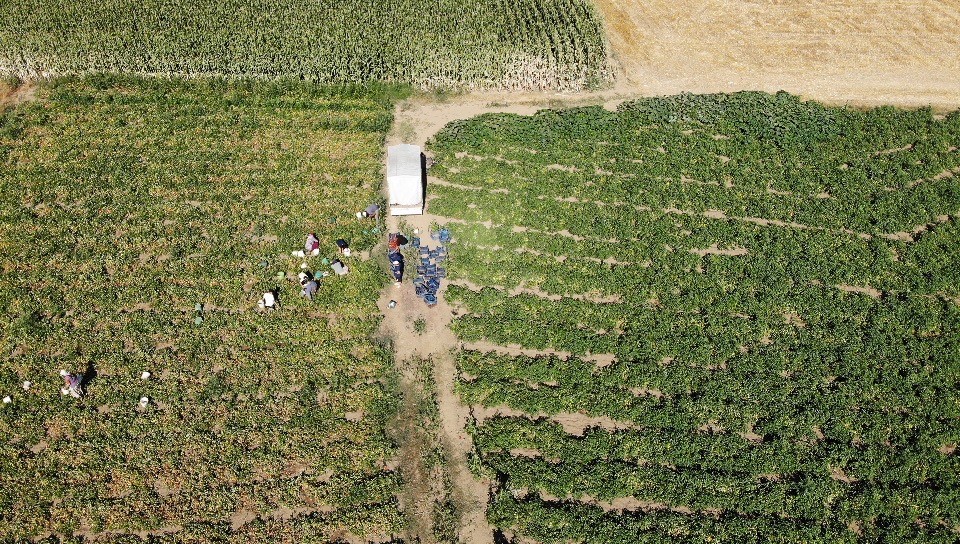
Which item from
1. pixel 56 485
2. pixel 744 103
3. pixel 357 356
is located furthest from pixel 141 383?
pixel 744 103

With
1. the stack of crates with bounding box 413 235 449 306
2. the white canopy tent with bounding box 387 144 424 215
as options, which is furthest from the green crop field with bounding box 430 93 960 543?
the white canopy tent with bounding box 387 144 424 215

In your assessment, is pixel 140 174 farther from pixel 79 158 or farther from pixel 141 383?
pixel 141 383

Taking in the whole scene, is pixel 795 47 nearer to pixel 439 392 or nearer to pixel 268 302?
pixel 439 392

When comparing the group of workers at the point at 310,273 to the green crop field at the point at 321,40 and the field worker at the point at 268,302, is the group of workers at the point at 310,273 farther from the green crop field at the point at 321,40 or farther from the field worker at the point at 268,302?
the green crop field at the point at 321,40

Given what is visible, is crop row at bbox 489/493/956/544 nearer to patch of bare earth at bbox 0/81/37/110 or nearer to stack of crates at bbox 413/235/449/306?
stack of crates at bbox 413/235/449/306

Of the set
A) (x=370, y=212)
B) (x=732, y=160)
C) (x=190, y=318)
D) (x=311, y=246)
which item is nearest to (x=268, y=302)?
(x=190, y=318)

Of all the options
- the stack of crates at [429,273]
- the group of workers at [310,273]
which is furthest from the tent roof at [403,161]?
the stack of crates at [429,273]
